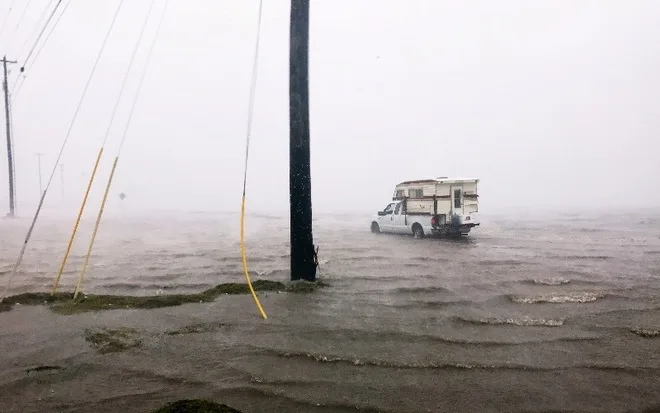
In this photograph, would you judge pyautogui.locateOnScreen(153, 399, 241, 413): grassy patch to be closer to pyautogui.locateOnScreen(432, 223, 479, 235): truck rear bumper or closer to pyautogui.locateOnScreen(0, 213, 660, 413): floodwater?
pyautogui.locateOnScreen(0, 213, 660, 413): floodwater

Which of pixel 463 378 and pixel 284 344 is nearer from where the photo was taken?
pixel 463 378

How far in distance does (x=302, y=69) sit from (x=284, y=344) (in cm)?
535

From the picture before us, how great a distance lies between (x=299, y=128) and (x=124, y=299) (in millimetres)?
4315

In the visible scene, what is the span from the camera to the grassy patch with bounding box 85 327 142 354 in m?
5.71

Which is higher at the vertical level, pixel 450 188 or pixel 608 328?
pixel 450 188

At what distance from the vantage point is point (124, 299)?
26.5ft

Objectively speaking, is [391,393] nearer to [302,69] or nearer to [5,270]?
[302,69]

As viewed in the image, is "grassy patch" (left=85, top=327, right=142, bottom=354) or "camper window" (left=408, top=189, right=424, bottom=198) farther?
"camper window" (left=408, top=189, right=424, bottom=198)

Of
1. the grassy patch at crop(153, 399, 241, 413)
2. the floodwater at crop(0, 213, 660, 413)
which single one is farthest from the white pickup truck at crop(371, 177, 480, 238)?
the grassy patch at crop(153, 399, 241, 413)

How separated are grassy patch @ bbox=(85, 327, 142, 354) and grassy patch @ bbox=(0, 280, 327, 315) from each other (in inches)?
50.8

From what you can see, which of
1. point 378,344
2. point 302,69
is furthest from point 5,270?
point 378,344

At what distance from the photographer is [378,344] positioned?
588 centimetres

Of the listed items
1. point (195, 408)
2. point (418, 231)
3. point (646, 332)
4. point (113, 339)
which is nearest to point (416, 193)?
point (418, 231)

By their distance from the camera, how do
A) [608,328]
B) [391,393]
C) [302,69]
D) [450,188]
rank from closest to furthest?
[391,393], [608,328], [302,69], [450,188]
